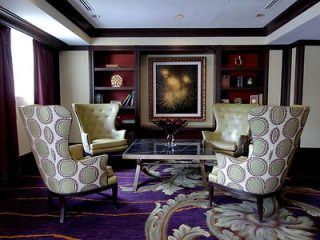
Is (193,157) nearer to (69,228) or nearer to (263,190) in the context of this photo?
(263,190)

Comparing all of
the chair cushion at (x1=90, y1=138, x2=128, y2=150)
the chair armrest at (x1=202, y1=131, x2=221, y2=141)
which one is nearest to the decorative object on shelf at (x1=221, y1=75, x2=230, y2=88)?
the chair armrest at (x1=202, y1=131, x2=221, y2=141)

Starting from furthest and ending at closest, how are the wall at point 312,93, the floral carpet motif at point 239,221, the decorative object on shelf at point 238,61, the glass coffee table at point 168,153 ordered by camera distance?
the decorative object on shelf at point 238,61, the wall at point 312,93, the glass coffee table at point 168,153, the floral carpet motif at point 239,221

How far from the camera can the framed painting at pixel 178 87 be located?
19.0 ft

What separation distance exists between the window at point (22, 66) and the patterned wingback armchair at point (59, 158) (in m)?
2.16

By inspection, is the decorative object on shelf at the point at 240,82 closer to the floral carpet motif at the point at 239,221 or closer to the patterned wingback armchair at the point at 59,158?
the floral carpet motif at the point at 239,221

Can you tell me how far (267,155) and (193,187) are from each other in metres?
1.30

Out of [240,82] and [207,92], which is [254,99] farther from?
[207,92]

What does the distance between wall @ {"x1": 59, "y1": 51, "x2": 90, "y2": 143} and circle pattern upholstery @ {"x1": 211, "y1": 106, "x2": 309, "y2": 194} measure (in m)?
3.95

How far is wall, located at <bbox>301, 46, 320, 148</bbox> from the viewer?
5254 millimetres

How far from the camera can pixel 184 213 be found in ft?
8.93

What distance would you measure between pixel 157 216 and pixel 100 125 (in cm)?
264

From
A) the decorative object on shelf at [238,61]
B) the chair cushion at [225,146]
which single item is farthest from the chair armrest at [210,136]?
the decorative object on shelf at [238,61]

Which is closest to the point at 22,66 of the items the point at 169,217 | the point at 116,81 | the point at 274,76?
the point at 116,81

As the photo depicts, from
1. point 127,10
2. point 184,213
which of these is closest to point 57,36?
point 127,10
